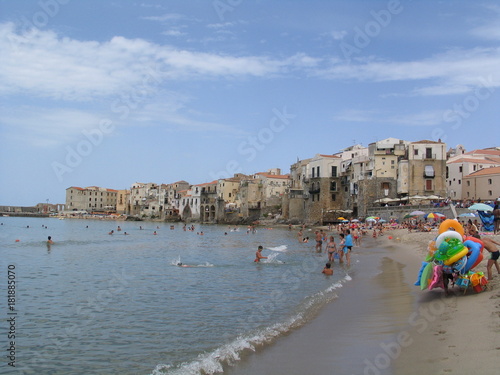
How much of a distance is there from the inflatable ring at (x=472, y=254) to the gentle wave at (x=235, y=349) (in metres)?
3.42

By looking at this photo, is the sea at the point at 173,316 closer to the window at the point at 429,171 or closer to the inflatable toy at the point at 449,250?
the inflatable toy at the point at 449,250

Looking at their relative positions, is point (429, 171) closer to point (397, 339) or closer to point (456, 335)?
point (397, 339)

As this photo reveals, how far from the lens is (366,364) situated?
6.17 m

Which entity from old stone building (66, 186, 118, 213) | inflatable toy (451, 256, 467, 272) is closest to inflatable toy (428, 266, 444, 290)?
inflatable toy (451, 256, 467, 272)

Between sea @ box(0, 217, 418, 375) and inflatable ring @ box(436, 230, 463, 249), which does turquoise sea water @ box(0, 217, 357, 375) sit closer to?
sea @ box(0, 217, 418, 375)

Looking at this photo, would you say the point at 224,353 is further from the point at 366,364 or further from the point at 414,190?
the point at 414,190

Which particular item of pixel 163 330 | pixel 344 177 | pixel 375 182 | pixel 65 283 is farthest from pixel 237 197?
pixel 163 330

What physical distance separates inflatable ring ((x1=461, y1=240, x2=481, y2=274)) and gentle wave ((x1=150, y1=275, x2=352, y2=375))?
3.42 meters

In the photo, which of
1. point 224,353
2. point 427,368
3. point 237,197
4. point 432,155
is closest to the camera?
point 427,368

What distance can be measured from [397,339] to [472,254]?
3216 millimetres

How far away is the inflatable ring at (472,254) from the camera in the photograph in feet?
30.1

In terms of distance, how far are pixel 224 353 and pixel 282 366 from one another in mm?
1183

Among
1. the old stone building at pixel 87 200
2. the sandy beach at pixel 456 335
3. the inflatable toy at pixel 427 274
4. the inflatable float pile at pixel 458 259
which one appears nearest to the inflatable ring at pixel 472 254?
the inflatable float pile at pixel 458 259

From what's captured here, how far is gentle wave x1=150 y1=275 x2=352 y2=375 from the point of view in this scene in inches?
259
